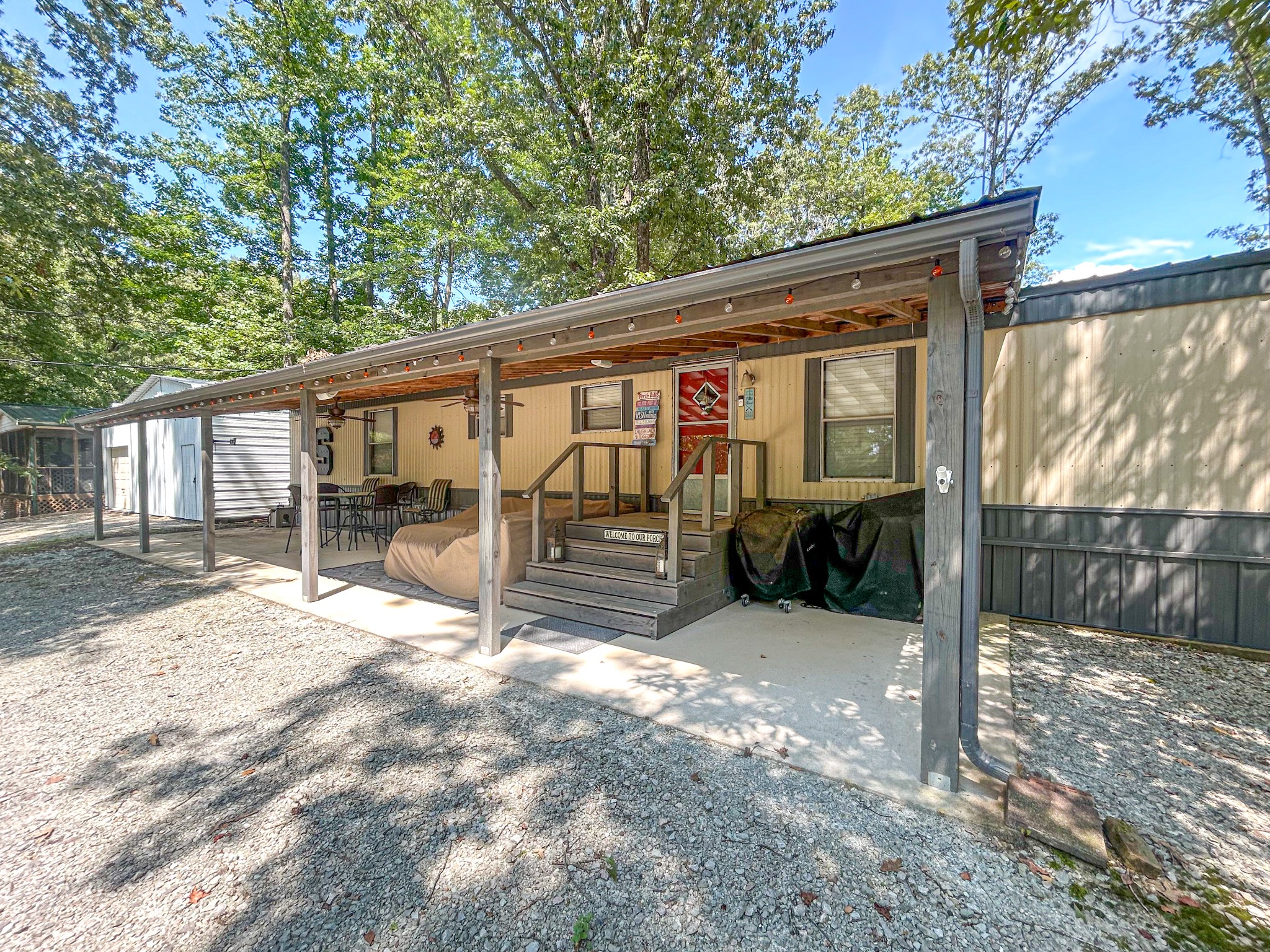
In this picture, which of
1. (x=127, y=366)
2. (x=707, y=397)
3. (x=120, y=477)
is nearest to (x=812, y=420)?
(x=707, y=397)

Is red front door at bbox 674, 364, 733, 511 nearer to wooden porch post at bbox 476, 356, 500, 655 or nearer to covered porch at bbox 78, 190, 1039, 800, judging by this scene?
covered porch at bbox 78, 190, 1039, 800

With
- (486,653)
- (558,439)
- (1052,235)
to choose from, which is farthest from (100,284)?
(1052,235)

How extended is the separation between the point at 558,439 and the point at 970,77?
13.8 m

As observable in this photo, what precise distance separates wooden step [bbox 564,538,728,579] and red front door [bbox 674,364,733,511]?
4.60 feet

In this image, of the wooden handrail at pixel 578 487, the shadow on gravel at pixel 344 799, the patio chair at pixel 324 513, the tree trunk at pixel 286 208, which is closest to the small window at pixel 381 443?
the patio chair at pixel 324 513

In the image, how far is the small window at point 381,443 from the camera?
36.1ft

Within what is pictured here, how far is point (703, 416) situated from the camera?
6480 mm

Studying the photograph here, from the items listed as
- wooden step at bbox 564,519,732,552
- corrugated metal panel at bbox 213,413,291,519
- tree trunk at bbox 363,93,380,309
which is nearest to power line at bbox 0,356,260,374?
corrugated metal panel at bbox 213,413,291,519

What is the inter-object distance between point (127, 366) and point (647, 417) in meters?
21.3

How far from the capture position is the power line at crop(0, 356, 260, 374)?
13.0 meters

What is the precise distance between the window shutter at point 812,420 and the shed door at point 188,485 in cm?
1335

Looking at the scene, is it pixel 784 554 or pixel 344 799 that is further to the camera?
pixel 784 554

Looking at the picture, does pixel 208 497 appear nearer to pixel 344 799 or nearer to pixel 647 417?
pixel 647 417

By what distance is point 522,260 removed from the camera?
1305 cm
